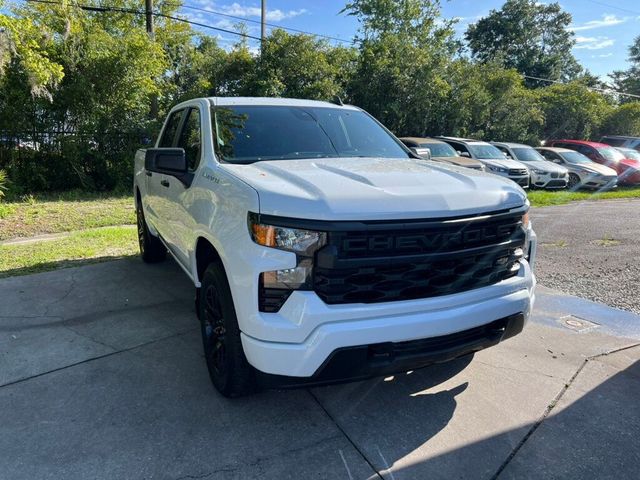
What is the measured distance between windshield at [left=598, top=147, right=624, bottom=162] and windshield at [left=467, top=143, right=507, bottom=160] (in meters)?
6.27

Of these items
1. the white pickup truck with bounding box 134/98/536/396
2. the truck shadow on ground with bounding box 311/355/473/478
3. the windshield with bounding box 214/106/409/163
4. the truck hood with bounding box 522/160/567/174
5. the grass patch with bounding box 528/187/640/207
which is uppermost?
the windshield with bounding box 214/106/409/163

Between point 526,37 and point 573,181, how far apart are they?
1605 inches

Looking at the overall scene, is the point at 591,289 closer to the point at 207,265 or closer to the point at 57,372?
the point at 207,265

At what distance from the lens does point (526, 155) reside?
16703 mm

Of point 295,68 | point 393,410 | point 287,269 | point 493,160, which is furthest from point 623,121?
point 287,269

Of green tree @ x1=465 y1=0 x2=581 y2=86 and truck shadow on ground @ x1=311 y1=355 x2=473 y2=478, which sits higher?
green tree @ x1=465 y1=0 x2=581 y2=86

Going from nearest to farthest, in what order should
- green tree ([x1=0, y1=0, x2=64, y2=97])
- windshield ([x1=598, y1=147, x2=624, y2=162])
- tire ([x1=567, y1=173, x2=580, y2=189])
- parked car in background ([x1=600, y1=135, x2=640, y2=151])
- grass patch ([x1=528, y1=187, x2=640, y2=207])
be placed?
green tree ([x1=0, y1=0, x2=64, y2=97]) < grass patch ([x1=528, y1=187, x2=640, y2=207]) < tire ([x1=567, y1=173, x2=580, y2=189]) < windshield ([x1=598, y1=147, x2=624, y2=162]) < parked car in background ([x1=600, y1=135, x2=640, y2=151])

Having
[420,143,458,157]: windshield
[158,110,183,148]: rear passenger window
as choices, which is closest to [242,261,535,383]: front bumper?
[158,110,183,148]: rear passenger window

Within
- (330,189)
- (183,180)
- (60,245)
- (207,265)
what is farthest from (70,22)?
(330,189)

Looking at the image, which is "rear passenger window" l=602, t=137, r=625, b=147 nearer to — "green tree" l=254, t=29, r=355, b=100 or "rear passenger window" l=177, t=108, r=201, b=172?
"green tree" l=254, t=29, r=355, b=100

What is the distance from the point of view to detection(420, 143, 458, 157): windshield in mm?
13494

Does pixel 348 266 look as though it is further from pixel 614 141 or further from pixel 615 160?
pixel 614 141

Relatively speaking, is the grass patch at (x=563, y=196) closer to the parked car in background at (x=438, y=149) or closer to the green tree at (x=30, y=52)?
the parked car in background at (x=438, y=149)

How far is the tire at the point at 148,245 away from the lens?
5855 millimetres
